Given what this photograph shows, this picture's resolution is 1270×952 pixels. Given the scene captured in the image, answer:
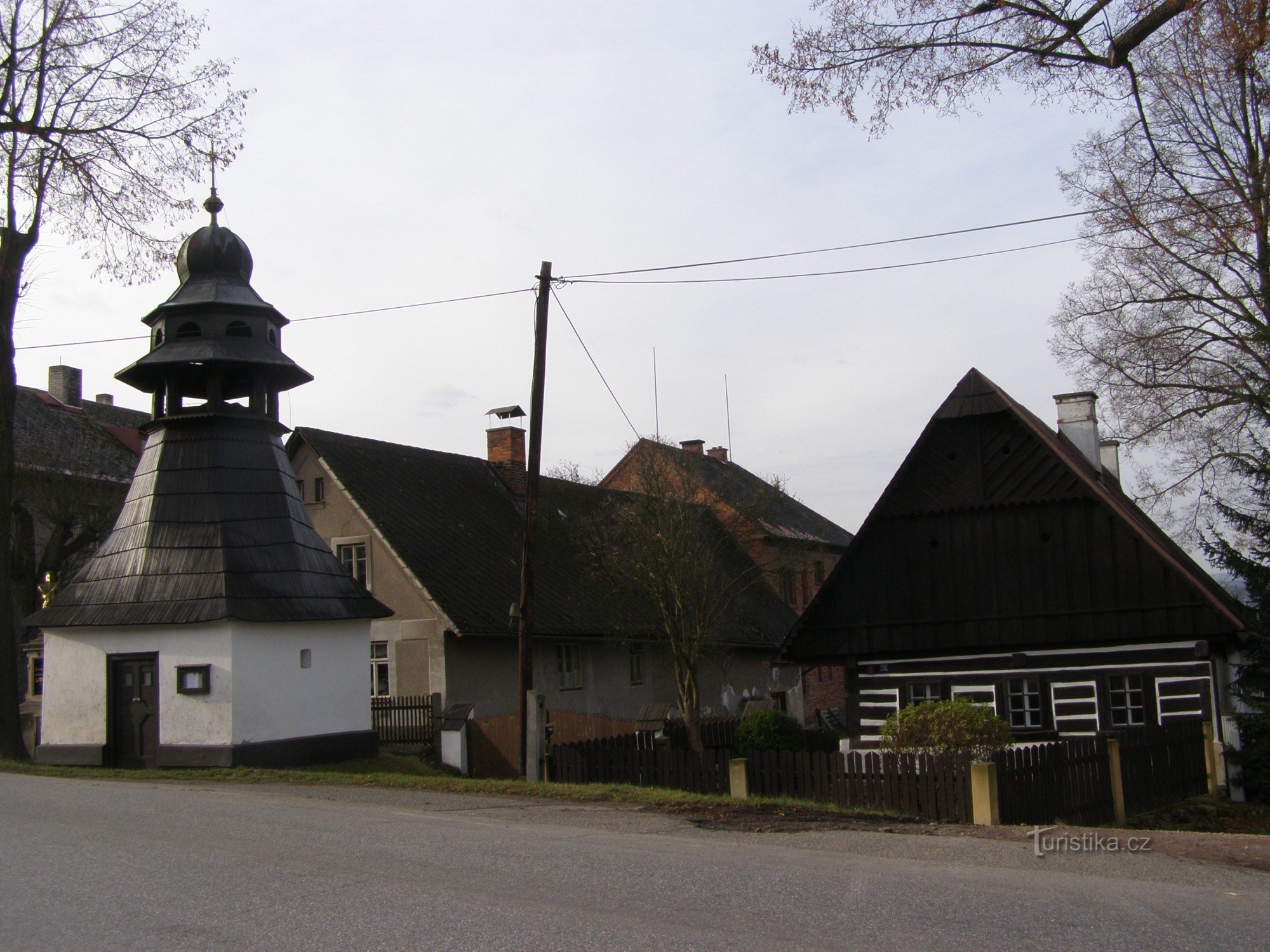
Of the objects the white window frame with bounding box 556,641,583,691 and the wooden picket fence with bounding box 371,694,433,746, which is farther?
the white window frame with bounding box 556,641,583,691

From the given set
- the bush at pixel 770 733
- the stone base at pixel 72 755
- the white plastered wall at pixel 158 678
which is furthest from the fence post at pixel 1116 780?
the stone base at pixel 72 755

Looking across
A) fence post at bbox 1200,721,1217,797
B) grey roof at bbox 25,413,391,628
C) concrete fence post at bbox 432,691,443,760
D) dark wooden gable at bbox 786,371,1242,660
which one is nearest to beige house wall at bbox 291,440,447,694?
concrete fence post at bbox 432,691,443,760

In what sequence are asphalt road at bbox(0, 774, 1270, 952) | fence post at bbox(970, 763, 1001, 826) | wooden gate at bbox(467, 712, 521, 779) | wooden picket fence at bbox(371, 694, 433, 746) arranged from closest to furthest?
1. asphalt road at bbox(0, 774, 1270, 952)
2. fence post at bbox(970, 763, 1001, 826)
3. wooden gate at bbox(467, 712, 521, 779)
4. wooden picket fence at bbox(371, 694, 433, 746)

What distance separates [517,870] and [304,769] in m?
11.5

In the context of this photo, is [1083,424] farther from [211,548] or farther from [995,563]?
[211,548]

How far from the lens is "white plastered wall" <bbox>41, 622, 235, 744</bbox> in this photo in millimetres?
19391

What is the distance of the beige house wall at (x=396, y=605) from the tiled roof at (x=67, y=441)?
1049 cm

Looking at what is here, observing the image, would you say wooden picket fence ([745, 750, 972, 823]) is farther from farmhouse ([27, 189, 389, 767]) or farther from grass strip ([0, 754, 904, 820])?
farmhouse ([27, 189, 389, 767])

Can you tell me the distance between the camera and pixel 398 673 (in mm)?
26094

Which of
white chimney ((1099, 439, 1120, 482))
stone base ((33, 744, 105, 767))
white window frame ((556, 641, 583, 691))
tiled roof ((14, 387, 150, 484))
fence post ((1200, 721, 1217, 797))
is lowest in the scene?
fence post ((1200, 721, 1217, 797))

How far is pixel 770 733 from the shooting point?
71.3 ft

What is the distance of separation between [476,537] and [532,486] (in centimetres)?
1159

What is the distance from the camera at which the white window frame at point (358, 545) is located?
27047mm

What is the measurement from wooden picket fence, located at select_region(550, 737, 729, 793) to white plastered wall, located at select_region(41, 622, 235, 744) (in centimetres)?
557
